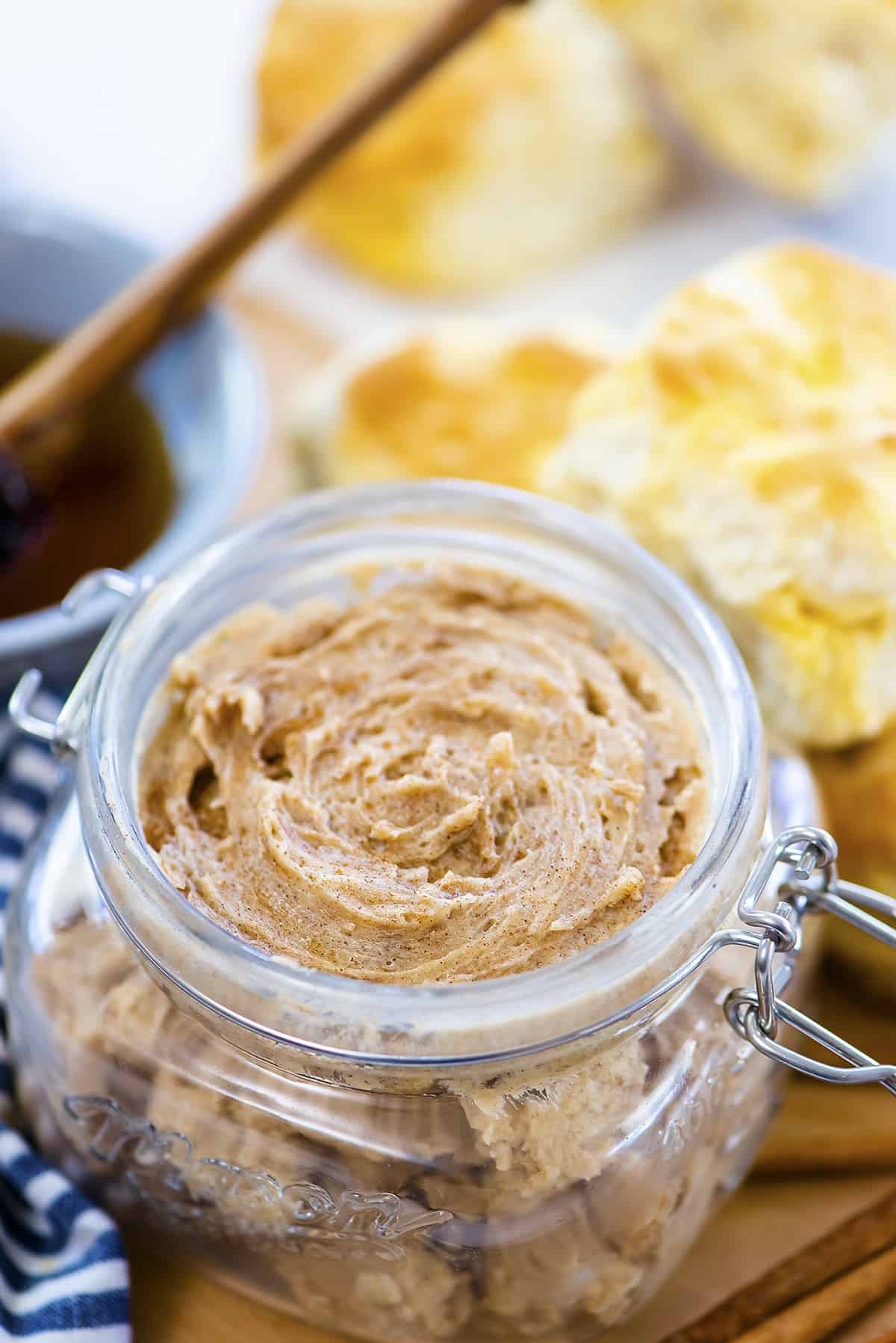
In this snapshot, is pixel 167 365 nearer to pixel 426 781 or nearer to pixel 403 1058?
pixel 426 781

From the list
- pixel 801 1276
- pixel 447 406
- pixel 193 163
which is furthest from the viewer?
pixel 193 163

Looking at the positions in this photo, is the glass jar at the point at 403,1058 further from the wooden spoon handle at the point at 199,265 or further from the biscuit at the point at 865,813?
the wooden spoon handle at the point at 199,265

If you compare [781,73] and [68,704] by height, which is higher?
[68,704]

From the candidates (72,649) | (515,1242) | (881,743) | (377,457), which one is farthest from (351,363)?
(515,1242)

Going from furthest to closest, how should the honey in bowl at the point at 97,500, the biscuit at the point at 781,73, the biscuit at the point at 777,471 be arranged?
the biscuit at the point at 781,73 → the honey in bowl at the point at 97,500 → the biscuit at the point at 777,471

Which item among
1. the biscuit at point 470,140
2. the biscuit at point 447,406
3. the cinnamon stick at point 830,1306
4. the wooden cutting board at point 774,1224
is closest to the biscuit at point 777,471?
the biscuit at point 447,406

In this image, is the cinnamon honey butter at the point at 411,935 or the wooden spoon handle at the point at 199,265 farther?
the wooden spoon handle at the point at 199,265

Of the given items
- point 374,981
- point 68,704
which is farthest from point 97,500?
point 374,981

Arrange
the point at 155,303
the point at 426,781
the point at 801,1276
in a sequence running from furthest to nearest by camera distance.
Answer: the point at 155,303
the point at 801,1276
the point at 426,781
